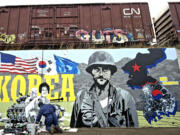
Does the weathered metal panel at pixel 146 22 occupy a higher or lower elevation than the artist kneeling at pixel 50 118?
higher

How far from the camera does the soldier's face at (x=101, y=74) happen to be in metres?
7.61

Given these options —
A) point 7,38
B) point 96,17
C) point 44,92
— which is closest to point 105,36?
point 96,17

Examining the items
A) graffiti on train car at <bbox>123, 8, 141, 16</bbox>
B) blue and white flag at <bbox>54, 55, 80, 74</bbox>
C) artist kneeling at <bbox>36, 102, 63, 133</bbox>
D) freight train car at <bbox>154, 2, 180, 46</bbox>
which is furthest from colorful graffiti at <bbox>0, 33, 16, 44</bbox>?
freight train car at <bbox>154, 2, 180, 46</bbox>

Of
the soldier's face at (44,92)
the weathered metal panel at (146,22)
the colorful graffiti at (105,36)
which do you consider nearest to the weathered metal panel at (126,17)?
the colorful graffiti at (105,36)

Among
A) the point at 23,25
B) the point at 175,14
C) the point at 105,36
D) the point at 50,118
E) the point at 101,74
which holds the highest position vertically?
the point at 175,14

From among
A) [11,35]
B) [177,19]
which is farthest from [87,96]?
[177,19]

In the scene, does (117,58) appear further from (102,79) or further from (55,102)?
(55,102)

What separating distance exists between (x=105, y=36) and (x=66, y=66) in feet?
12.0

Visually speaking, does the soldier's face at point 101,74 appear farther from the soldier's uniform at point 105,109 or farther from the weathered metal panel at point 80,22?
the weathered metal panel at point 80,22

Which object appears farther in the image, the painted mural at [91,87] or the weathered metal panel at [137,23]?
the weathered metal panel at [137,23]

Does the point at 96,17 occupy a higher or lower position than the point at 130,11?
lower

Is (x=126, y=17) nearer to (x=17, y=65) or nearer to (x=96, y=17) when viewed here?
(x=96, y=17)

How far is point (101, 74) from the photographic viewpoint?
7.67 meters

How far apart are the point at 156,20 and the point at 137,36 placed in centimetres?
352
